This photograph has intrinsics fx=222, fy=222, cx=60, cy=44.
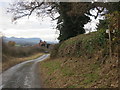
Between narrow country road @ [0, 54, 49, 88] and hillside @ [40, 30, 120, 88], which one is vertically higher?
hillside @ [40, 30, 120, 88]

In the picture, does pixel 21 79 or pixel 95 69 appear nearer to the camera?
pixel 95 69

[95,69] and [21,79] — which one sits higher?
[95,69]

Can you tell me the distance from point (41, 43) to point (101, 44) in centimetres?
10714

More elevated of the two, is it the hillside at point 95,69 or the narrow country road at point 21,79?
the hillside at point 95,69

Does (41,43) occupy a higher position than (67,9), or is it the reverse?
(67,9)

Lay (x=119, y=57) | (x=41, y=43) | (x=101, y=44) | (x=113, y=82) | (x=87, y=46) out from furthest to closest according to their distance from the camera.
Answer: (x=41, y=43), (x=87, y=46), (x=101, y=44), (x=119, y=57), (x=113, y=82)

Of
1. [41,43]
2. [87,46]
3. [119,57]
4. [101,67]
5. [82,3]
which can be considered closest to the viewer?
[119,57]

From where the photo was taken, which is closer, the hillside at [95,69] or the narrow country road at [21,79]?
the hillside at [95,69]

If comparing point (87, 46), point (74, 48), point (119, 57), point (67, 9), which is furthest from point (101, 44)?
point (67, 9)

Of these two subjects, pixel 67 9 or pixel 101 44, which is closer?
pixel 101 44

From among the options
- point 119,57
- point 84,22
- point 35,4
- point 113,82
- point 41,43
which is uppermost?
point 35,4

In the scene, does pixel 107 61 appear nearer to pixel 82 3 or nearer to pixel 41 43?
pixel 82 3

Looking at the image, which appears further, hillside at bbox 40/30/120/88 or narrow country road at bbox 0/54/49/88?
narrow country road at bbox 0/54/49/88

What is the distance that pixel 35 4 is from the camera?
99.5 feet
